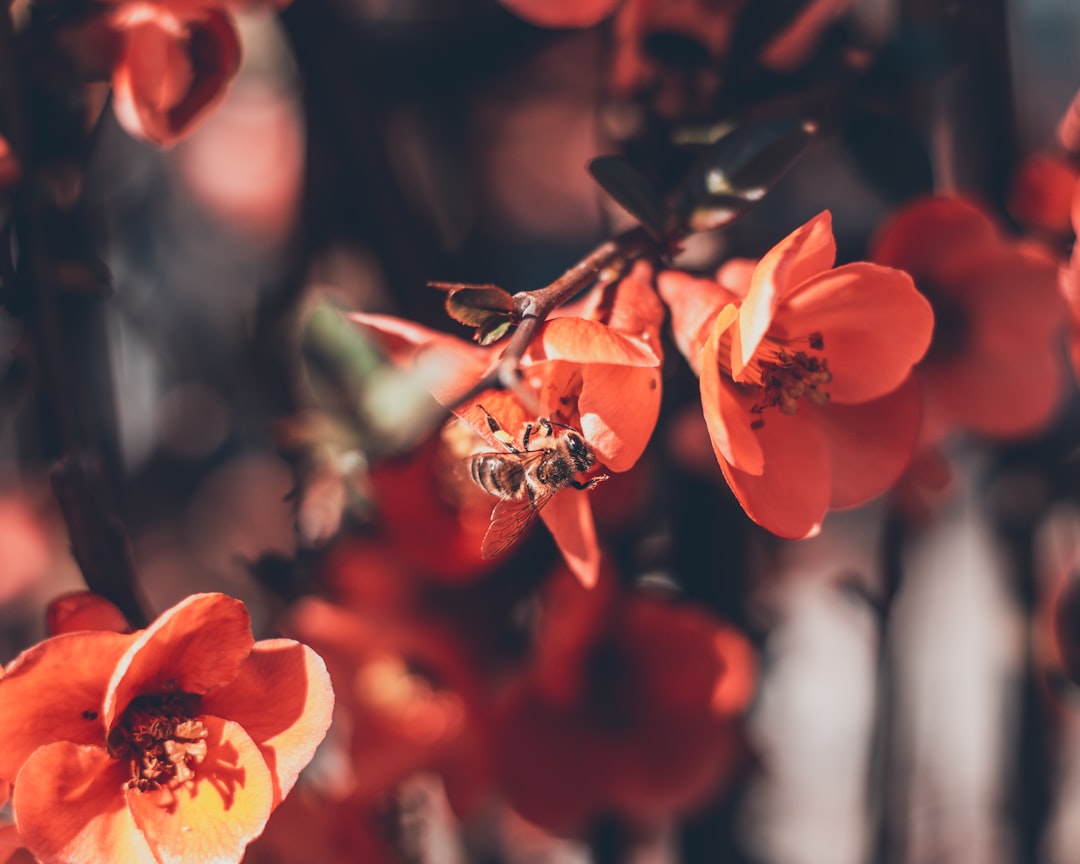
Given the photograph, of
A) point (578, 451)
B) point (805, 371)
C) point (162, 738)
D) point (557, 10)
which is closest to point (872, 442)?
point (805, 371)

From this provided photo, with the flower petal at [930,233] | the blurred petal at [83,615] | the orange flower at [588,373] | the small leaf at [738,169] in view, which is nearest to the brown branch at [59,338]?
the blurred petal at [83,615]

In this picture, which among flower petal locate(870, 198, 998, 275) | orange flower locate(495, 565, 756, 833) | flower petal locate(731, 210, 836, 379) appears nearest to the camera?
flower petal locate(731, 210, 836, 379)

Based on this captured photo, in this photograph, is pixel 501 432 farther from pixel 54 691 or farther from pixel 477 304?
pixel 54 691

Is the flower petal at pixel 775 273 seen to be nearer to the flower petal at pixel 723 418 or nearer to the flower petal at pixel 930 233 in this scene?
the flower petal at pixel 723 418

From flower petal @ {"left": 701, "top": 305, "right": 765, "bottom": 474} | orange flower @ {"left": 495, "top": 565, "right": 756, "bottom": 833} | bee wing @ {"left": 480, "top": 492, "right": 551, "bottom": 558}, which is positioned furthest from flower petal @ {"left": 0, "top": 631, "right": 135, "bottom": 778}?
orange flower @ {"left": 495, "top": 565, "right": 756, "bottom": 833}

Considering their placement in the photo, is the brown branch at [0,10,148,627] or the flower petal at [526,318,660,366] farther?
the brown branch at [0,10,148,627]

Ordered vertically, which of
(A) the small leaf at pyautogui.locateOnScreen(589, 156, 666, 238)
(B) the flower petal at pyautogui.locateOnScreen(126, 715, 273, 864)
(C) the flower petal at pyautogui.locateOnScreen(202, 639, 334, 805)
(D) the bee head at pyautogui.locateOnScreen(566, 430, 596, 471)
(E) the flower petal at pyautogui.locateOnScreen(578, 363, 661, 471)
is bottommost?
A: (B) the flower petal at pyautogui.locateOnScreen(126, 715, 273, 864)

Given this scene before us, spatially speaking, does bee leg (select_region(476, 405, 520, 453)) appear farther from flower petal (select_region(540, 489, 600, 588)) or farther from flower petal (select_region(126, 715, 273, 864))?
flower petal (select_region(126, 715, 273, 864))
